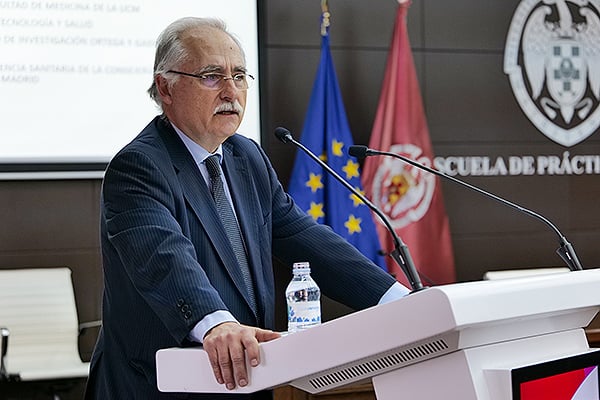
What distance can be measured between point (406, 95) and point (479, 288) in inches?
201

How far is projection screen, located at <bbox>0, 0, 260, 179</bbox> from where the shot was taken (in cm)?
589

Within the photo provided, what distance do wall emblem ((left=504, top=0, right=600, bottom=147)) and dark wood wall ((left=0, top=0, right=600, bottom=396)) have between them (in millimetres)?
89

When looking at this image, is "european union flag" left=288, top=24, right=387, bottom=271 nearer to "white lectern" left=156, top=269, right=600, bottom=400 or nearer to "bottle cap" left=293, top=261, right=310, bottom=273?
"bottle cap" left=293, top=261, right=310, bottom=273

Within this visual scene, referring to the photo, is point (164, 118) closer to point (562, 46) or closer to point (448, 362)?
point (448, 362)

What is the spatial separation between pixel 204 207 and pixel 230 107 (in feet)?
0.85

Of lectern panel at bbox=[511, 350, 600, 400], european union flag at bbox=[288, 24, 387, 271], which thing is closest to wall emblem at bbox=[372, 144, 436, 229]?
european union flag at bbox=[288, 24, 387, 271]

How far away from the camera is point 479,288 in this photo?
1.44 metres

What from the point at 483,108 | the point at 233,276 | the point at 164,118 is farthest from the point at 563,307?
the point at 483,108

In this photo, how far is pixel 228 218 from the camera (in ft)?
7.38

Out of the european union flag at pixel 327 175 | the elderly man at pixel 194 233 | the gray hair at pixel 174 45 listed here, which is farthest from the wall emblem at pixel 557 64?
the gray hair at pixel 174 45

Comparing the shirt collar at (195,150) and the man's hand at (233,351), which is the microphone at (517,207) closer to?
the shirt collar at (195,150)

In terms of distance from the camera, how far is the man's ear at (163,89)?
235cm

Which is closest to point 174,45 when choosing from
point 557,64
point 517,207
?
point 517,207

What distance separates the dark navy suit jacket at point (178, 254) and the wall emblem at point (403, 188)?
4.00 metres
